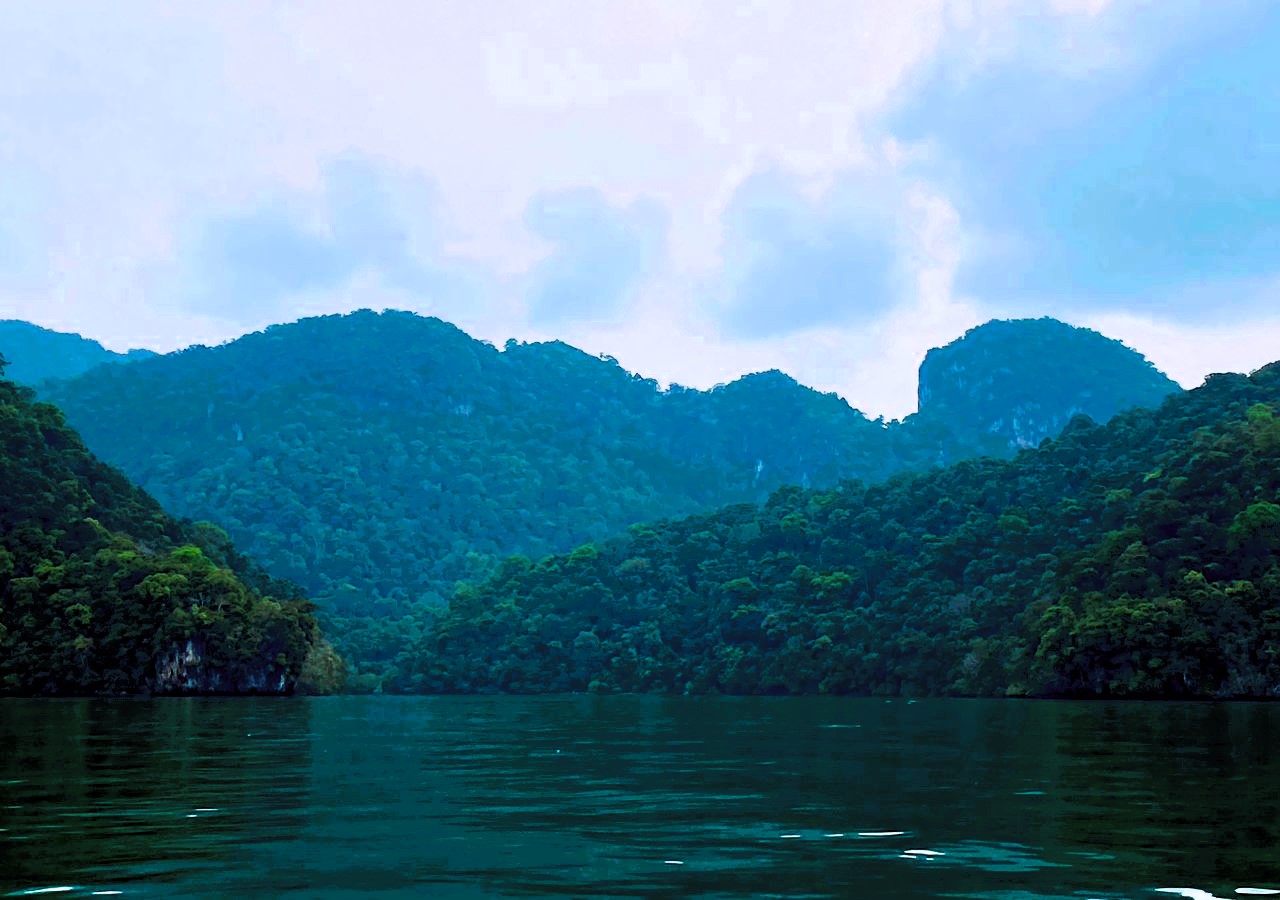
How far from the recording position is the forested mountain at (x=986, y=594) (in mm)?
104750

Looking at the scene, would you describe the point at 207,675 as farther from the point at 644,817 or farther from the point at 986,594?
the point at 644,817

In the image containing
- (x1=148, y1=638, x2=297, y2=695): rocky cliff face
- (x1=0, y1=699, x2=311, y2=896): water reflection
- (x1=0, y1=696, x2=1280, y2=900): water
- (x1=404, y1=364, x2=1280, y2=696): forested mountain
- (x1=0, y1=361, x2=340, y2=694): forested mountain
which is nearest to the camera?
(x1=0, y1=696, x2=1280, y2=900): water

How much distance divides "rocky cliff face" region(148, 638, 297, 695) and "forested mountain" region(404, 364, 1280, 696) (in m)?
51.3

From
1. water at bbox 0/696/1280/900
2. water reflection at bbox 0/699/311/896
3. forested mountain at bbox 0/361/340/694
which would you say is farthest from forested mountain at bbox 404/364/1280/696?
water reflection at bbox 0/699/311/896

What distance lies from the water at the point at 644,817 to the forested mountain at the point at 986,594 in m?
60.8

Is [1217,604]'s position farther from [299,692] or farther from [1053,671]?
[299,692]

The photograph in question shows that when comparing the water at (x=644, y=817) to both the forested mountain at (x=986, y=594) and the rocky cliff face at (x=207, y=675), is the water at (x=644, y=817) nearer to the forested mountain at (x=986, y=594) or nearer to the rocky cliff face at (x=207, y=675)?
the forested mountain at (x=986, y=594)

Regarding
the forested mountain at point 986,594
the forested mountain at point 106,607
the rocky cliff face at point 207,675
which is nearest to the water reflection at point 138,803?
the forested mountain at point 106,607

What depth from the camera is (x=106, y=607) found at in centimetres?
11712

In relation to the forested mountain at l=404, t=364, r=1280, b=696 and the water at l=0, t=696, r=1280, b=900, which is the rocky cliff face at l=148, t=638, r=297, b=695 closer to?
the forested mountain at l=404, t=364, r=1280, b=696

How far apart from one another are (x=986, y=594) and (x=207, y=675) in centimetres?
8188

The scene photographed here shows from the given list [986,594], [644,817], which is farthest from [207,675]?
[644,817]

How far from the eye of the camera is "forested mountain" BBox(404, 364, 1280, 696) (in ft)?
344

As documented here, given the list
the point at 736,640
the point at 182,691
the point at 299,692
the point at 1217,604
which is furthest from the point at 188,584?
the point at 1217,604
